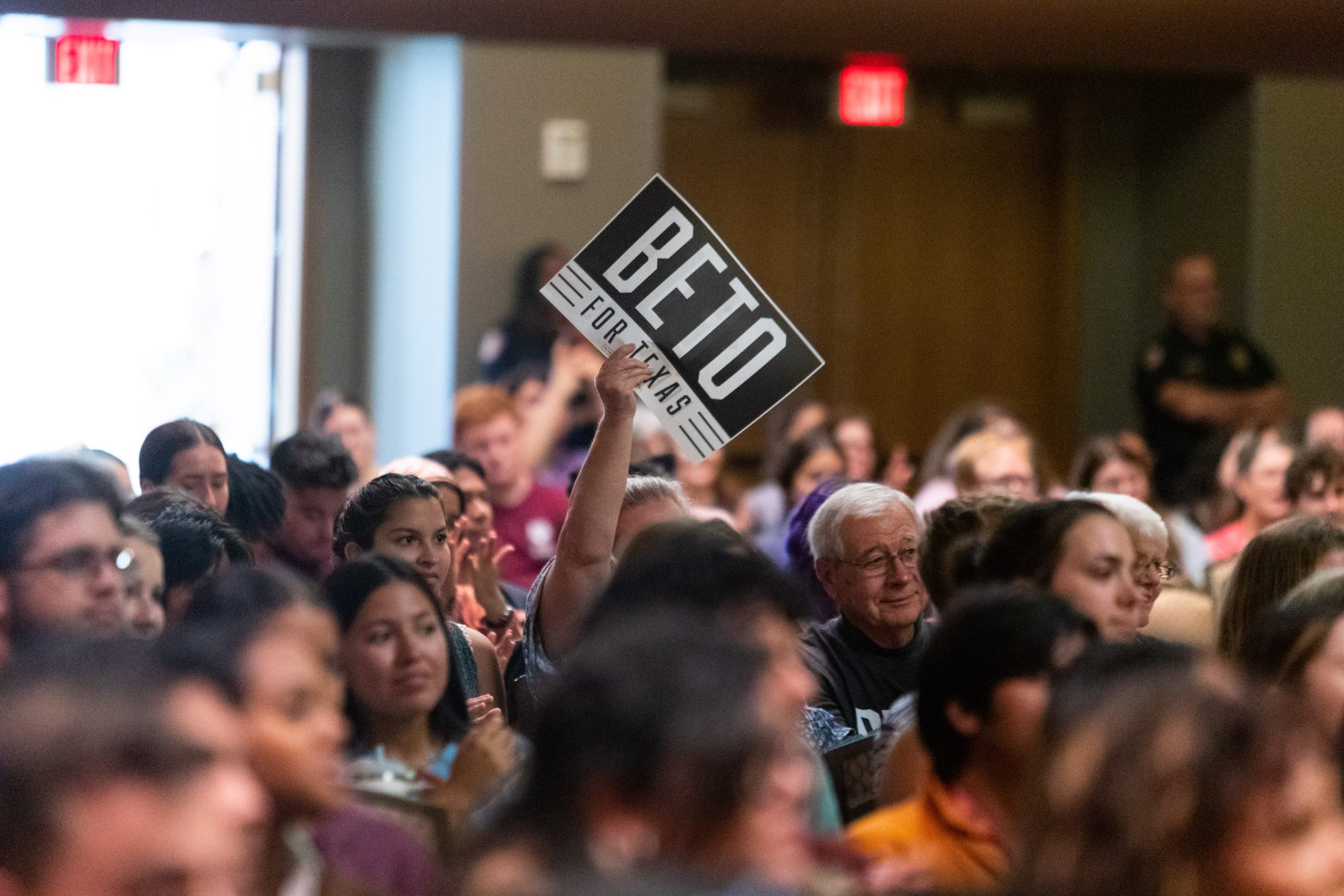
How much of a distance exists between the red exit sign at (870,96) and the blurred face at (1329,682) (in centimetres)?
625

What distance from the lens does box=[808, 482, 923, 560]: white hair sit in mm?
4062

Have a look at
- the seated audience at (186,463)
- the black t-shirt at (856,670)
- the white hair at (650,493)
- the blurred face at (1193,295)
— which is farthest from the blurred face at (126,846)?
the blurred face at (1193,295)

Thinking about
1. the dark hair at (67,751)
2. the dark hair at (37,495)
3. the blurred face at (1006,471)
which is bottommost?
the dark hair at (67,751)

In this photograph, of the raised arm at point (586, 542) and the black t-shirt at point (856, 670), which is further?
the black t-shirt at point (856, 670)

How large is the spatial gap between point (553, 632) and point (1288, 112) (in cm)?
679

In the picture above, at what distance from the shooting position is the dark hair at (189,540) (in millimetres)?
3486

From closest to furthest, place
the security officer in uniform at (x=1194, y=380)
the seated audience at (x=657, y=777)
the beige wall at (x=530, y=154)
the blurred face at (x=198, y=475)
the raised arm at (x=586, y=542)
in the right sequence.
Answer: the seated audience at (x=657, y=777)
the raised arm at (x=586, y=542)
the blurred face at (x=198, y=475)
the beige wall at (x=530, y=154)
the security officer in uniform at (x=1194, y=380)

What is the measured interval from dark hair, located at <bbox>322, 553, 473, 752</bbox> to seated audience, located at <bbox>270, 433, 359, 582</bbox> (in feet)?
4.83

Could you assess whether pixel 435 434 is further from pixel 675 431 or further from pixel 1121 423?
pixel 675 431

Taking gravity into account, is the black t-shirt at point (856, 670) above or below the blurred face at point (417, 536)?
below

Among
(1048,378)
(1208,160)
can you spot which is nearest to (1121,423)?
(1048,378)

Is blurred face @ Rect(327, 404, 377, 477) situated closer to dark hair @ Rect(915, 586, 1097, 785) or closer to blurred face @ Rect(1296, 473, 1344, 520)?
blurred face @ Rect(1296, 473, 1344, 520)

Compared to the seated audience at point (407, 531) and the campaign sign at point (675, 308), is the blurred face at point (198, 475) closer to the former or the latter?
the seated audience at point (407, 531)

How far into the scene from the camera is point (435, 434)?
8484mm
